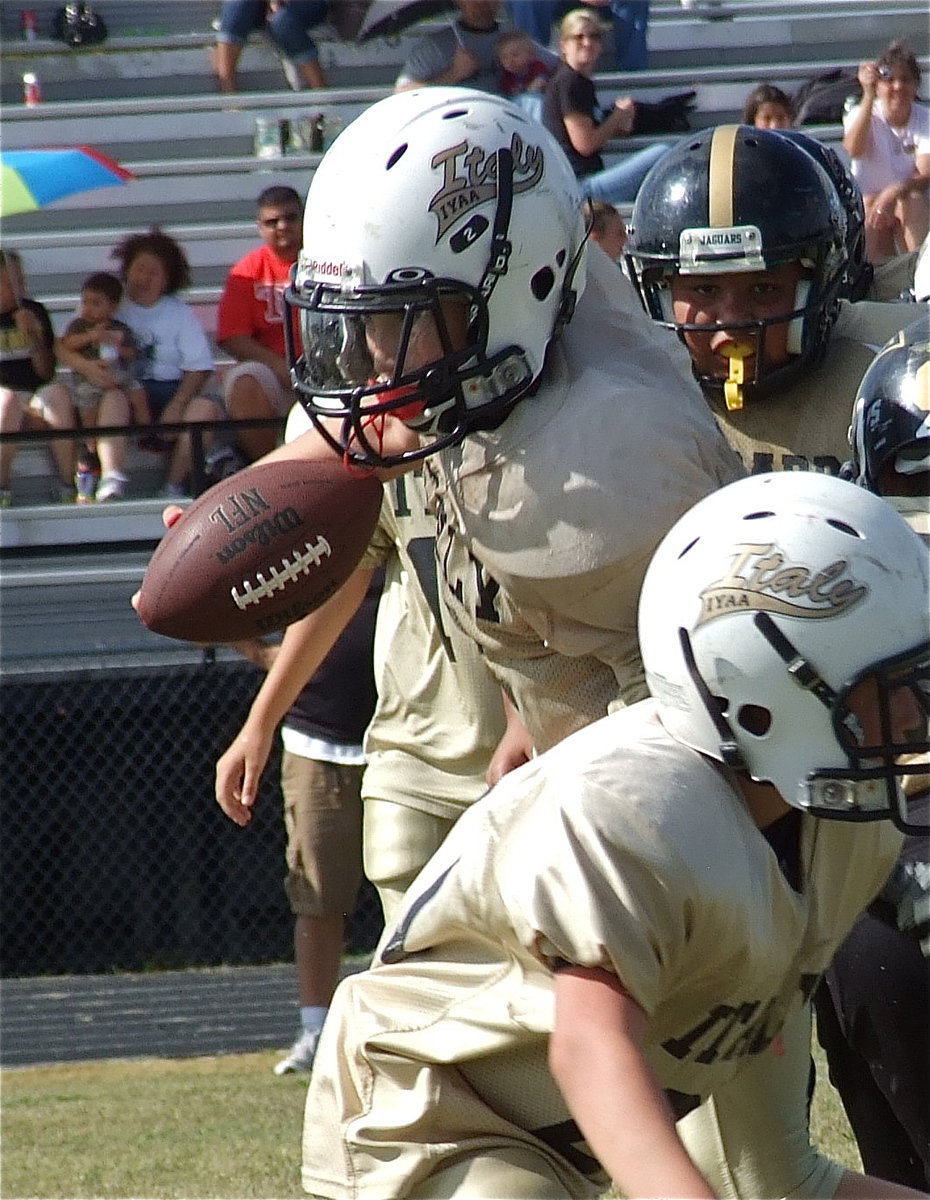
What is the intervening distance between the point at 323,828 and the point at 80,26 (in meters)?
6.67

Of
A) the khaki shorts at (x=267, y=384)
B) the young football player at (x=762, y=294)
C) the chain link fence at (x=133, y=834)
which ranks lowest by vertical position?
the chain link fence at (x=133, y=834)

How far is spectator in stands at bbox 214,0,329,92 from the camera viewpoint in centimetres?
980

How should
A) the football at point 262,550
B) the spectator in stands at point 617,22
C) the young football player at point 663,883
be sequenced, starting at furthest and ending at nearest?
1. the spectator in stands at point 617,22
2. the football at point 262,550
3. the young football player at point 663,883

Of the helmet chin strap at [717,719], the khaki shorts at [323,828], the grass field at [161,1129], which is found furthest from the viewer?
the khaki shorts at [323,828]

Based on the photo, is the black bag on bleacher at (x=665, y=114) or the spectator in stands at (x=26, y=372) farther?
the black bag on bleacher at (x=665, y=114)

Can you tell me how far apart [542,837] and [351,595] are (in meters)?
1.88

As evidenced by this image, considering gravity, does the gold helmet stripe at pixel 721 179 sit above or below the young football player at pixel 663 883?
above

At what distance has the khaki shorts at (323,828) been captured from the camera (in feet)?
16.2

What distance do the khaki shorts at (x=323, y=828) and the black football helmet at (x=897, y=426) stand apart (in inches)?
105

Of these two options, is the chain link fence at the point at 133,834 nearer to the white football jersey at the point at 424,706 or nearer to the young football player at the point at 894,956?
the white football jersey at the point at 424,706

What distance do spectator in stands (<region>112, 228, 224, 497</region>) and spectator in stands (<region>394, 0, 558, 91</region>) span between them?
1.57m

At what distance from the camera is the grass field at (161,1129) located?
3752 mm

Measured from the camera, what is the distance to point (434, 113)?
2.43 meters

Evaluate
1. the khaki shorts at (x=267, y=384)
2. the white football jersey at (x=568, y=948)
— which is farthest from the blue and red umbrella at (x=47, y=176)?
the white football jersey at (x=568, y=948)
